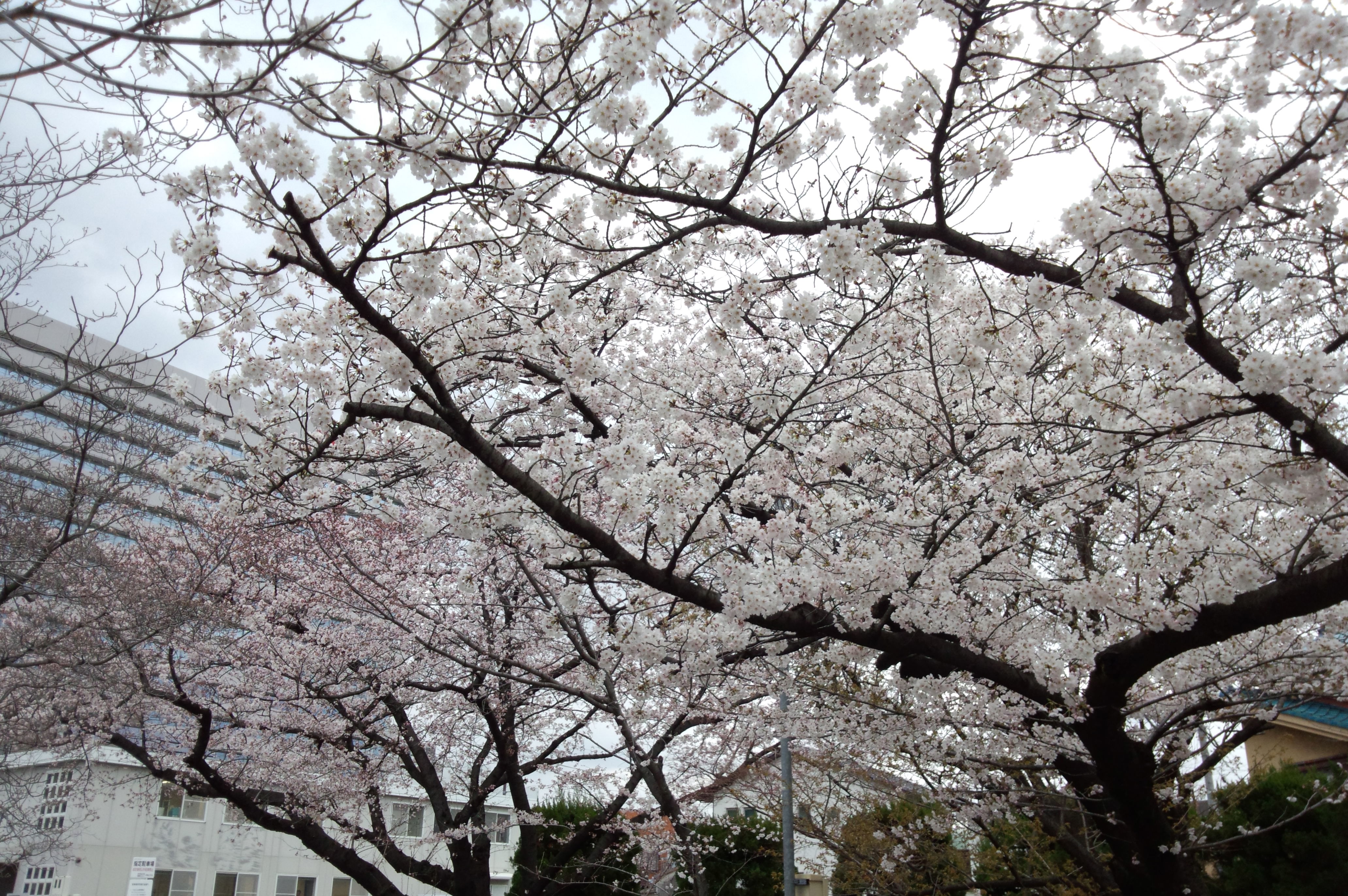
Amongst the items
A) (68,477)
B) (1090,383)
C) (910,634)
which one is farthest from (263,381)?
(1090,383)

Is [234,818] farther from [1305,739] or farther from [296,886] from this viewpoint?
[1305,739]

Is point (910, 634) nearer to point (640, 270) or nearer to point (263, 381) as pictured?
point (640, 270)

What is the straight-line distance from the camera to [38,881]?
1767 centimetres

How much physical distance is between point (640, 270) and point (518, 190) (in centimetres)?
194

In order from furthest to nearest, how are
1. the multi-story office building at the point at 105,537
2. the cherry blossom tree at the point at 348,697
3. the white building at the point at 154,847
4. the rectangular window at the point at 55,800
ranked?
the white building at the point at 154,847
the rectangular window at the point at 55,800
the cherry blossom tree at the point at 348,697
the multi-story office building at the point at 105,537

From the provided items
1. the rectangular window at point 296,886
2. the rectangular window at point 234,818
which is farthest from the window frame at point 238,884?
the rectangular window at point 234,818

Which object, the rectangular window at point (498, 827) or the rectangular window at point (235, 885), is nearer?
the rectangular window at point (498, 827)

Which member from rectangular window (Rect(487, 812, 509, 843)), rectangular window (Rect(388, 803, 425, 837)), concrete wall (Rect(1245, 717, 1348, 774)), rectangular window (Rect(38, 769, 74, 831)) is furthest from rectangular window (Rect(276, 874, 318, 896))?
concrete wall (Rect(1245, 717, 1348, 774))

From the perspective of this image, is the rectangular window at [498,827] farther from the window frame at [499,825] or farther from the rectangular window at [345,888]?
the rectangular window at [345,888]

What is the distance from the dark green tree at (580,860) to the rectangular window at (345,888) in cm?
1226

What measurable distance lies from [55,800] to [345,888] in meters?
14.3

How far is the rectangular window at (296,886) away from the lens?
2239 cm

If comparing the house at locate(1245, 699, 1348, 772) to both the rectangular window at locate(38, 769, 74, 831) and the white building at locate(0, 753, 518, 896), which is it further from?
the rectangular window at locate(38, 769, 74, 831)

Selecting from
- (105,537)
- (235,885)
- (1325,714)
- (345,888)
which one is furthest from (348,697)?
(345,888)
